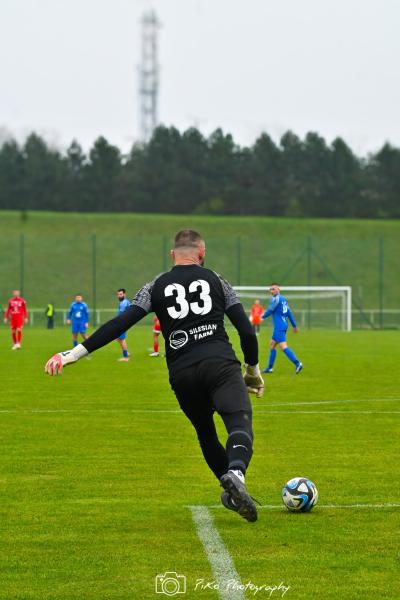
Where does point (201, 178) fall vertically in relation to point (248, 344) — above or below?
above

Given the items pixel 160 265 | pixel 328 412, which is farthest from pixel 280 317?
pixel 160 265

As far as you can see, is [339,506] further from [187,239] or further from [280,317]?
[280,317]

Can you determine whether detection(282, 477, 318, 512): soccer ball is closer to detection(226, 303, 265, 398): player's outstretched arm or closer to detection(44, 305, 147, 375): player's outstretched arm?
detection(226, 303, 265, 398): player's outstretched arm

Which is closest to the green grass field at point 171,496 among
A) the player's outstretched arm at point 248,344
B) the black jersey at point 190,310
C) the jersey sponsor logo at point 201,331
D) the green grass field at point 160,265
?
the player's outstretched arm at point 248,344

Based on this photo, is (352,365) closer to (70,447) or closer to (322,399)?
(322,399)

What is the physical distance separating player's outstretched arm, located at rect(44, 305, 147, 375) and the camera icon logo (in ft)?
6.14

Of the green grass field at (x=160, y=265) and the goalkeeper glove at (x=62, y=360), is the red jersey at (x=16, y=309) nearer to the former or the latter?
the goalkeeper glove at (x=62, y=360)

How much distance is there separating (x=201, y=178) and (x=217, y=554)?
116 meters

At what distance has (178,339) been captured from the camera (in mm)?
8320

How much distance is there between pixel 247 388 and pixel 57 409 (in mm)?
10212

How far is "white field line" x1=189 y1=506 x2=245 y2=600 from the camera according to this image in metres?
6.50

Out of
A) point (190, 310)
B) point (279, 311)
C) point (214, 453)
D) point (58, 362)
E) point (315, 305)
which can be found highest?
point (190, 310)

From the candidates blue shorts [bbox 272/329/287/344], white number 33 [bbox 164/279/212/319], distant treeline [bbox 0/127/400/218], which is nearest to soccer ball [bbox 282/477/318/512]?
white number 33 [bbox 164/279/212/319]

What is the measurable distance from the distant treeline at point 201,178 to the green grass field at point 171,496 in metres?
99.0
